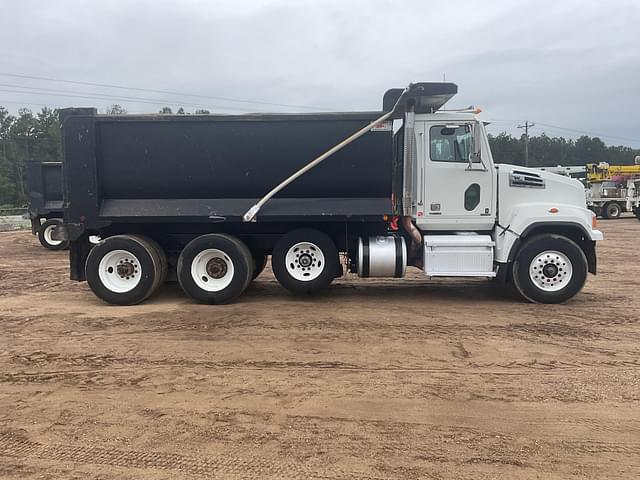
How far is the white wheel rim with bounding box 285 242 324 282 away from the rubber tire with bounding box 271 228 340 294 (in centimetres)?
5

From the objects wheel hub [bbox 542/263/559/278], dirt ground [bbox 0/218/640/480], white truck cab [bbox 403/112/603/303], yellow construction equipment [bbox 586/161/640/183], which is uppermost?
yellow construction equipment [bbox 586/161/640/183]

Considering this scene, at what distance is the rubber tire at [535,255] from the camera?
7676 mm

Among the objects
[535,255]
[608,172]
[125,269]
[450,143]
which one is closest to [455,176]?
[450,143]

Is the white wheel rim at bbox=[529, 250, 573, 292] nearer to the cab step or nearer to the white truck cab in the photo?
the white truck cab

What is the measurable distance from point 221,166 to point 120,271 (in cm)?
233

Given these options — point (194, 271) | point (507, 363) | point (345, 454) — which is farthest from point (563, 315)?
point (194, 271)

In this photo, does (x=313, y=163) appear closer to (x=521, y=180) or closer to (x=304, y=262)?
(x=304, y=262)

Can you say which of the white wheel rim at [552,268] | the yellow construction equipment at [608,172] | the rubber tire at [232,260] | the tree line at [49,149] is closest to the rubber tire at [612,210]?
the yellow construction equipment at [608,172]

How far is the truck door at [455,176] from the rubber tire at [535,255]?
0.69m

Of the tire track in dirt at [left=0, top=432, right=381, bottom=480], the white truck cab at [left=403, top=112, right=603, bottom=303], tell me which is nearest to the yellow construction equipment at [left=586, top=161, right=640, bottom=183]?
the white truck cab at [left=403, top=112, right=603, bottom=303]

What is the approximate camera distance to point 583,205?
315 inches

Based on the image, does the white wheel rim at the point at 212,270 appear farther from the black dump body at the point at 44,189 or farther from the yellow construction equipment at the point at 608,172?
the yellow construction equipment at the point at 608,172

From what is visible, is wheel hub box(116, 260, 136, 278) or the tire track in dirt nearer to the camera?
the tire track in dirt

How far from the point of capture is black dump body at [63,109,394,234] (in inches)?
307
